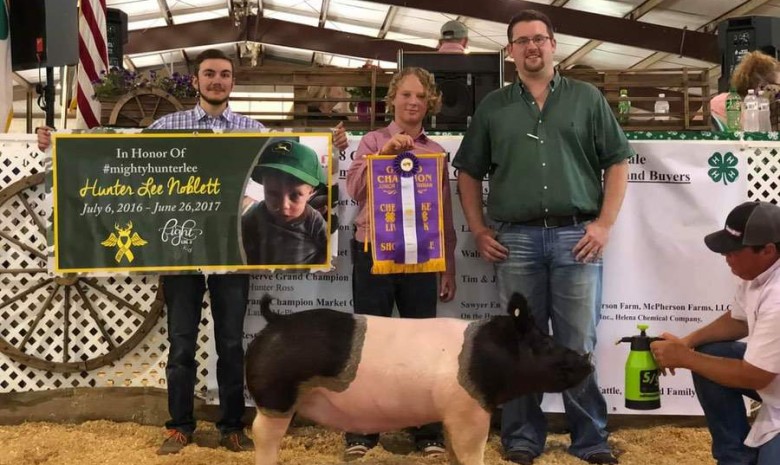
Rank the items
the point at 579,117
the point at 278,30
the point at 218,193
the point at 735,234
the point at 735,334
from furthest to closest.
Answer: the point at 278,30, the point at 218,193, the point at 579,117, the point at 735,334, the point at 735,234

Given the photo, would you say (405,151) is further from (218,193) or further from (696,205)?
(696,205)

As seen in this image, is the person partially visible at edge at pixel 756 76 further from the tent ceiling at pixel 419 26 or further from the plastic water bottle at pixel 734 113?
the tent ceiling at pixel 419 26

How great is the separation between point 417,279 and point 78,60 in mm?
2795

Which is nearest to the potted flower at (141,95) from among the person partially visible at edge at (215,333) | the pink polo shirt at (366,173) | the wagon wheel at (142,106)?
the wagon wheel at (142,106)

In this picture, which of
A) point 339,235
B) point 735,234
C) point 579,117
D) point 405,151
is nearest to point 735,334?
point 735,234

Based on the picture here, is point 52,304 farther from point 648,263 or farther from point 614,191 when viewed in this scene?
point 648,263

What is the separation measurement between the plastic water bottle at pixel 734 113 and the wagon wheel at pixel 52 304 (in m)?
3.31

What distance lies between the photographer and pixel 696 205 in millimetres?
3834

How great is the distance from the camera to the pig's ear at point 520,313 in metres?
2.60

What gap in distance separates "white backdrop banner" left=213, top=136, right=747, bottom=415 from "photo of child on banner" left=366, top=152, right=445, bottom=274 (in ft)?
1.69

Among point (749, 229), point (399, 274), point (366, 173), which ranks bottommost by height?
point (399, 274)

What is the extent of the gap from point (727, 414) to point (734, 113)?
83.7 inches

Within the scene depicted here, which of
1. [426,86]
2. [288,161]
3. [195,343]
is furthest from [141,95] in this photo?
[426,86]

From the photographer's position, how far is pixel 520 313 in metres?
2.60
